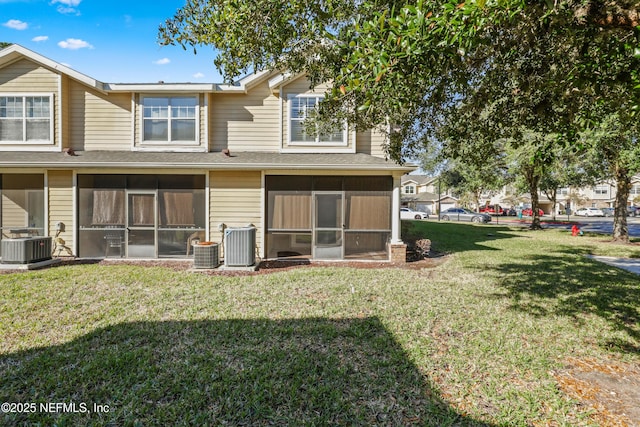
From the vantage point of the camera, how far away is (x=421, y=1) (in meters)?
2.94

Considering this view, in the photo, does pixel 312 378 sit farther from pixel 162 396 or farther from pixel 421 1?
pixel 421 1

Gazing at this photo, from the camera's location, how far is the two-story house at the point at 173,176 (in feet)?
32.5

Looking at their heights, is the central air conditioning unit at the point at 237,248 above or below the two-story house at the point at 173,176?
below

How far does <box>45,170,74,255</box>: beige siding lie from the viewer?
9.89 m

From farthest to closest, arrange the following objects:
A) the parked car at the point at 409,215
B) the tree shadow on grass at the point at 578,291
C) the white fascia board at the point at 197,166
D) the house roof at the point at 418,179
Answer: 1. the house roof at the point at 418,179
2. the parked car at the point at 409,215
3. the white fascia board at the point at 197,166
4. the tree shadow on grass at the point at 578,291

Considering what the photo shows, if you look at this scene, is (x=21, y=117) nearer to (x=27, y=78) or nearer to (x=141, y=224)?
(x=27, y=78)

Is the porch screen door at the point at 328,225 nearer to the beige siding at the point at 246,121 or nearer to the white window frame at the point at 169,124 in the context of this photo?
the beige siding at the point at 246,121

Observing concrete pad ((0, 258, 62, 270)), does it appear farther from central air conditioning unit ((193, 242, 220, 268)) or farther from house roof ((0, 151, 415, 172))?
central air conditioning unit ((193, 242, 220, 268))

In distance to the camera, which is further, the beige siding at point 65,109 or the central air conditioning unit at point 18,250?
the beige siding at point 65,109

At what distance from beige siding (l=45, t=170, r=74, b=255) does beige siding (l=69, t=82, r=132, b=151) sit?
1.30 metres

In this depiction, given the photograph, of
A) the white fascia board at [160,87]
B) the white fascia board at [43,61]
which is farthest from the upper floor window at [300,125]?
the white fascia board at [43,61]

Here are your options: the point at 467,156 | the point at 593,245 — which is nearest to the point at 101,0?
the point at 467,156

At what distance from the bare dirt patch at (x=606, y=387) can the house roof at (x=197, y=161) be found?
20.2 ft

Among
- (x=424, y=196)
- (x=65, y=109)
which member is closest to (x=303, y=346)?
(x=65, y=109)
